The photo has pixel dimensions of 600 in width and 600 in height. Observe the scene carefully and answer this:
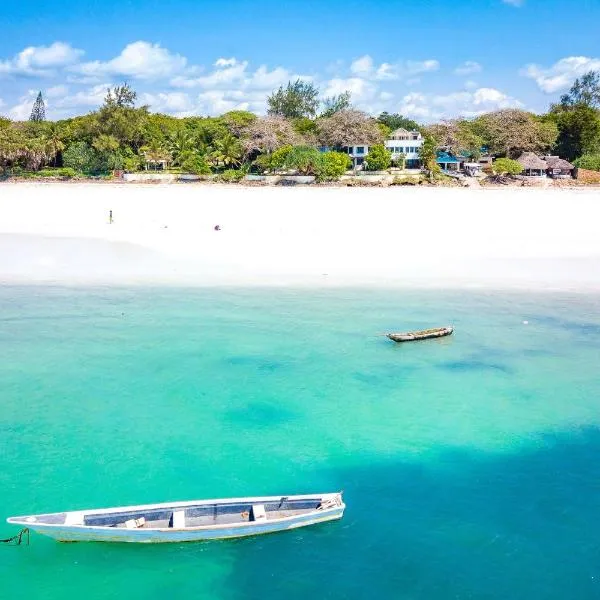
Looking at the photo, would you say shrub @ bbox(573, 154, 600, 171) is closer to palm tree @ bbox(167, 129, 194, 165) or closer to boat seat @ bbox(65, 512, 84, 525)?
palm tree @ bbox(167, 129, 194, 165)

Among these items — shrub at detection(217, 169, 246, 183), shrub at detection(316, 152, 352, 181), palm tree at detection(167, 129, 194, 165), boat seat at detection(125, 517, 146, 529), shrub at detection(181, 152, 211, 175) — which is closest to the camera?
boat seat at detection(125, 517, 146, 529)

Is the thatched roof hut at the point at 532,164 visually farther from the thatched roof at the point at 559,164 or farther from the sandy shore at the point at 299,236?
the sandy shore at the point at 299,236

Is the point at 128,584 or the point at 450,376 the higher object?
the point at 450,376

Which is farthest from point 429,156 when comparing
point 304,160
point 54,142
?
point 54,142

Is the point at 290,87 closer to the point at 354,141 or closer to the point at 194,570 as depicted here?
the point at 354,141

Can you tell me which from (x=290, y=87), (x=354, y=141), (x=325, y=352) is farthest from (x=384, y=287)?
(x=290, y=87)

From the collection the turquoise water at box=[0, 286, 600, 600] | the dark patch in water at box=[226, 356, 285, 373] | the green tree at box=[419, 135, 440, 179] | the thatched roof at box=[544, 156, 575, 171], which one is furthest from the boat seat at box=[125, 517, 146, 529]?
the thatched roof at box=[544, 156, 575, 171]
